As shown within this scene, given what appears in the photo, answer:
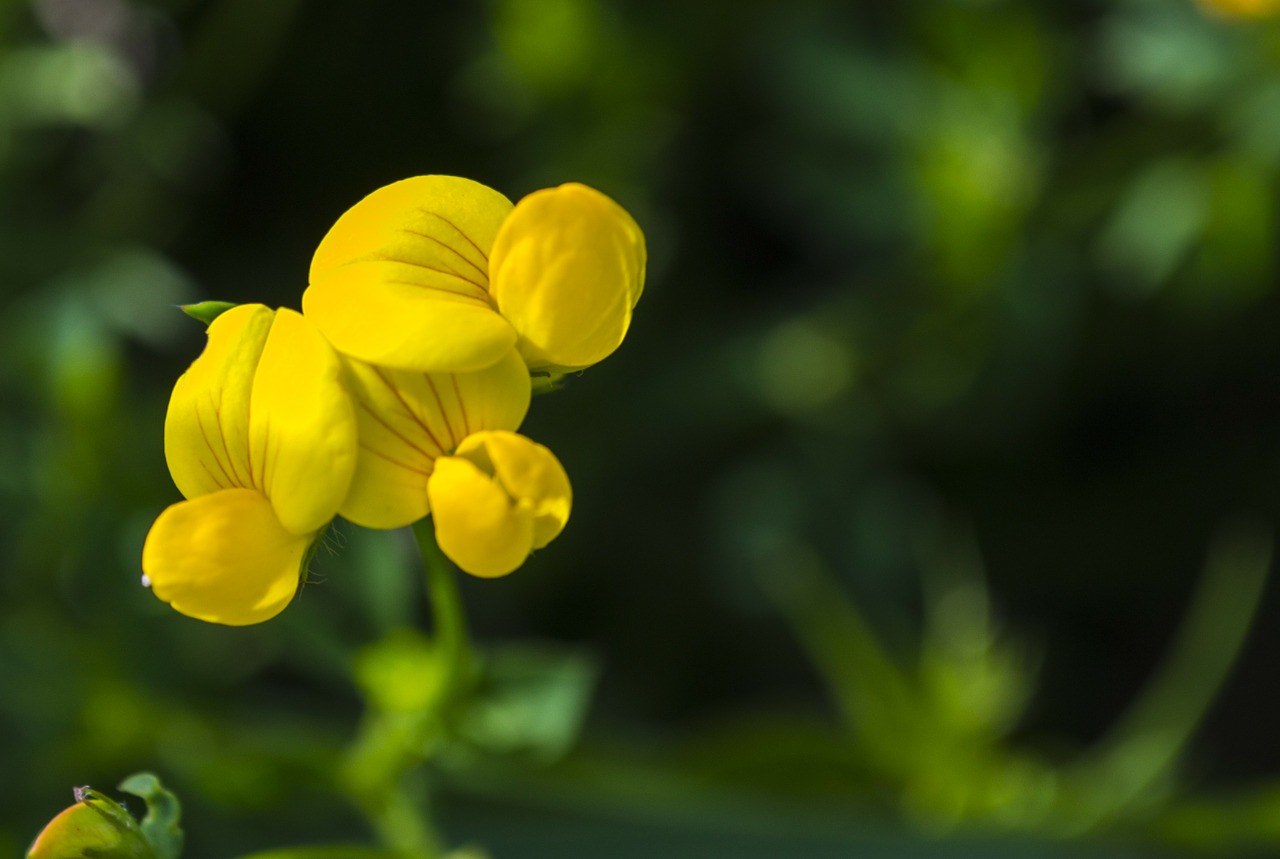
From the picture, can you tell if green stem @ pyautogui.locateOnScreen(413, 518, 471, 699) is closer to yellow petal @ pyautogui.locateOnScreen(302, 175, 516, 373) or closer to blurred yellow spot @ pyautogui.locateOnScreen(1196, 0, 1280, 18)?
yellow petal @ pyautogui.locateOnScreen(302, 175, 516, 373)

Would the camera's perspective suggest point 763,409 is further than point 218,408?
Yes

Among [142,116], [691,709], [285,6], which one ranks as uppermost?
[285,6]

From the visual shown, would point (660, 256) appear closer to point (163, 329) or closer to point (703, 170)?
point (703, 170)

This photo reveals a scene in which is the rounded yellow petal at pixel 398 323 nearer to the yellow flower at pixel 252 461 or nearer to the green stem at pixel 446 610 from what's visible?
the yellow flower at pixel 252 461

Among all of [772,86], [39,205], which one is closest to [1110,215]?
[772,86]

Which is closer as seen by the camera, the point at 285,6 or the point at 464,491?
the point at 464,491

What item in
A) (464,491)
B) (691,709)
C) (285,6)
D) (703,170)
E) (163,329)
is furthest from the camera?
(703,170)

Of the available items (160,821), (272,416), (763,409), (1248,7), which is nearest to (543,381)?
(272,416)

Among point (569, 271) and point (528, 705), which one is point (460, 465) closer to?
point (569, 271)
